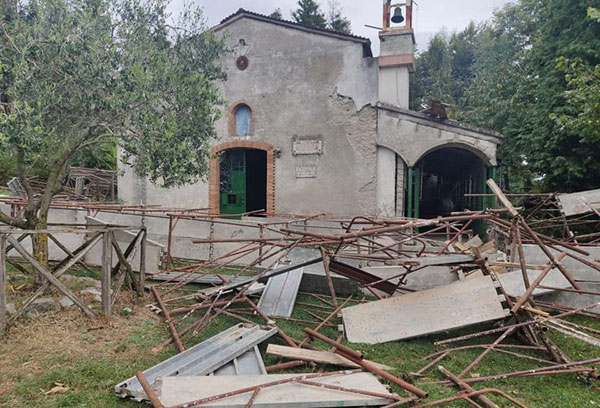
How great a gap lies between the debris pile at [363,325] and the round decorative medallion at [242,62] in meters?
8.91

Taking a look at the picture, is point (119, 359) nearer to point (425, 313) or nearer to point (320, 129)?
point (425, 313)

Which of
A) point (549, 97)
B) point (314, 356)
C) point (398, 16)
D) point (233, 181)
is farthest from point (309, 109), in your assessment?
point (314, 356)

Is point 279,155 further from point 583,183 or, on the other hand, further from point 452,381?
point 452,381

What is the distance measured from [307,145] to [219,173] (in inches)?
142

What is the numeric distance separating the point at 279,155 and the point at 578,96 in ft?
28.2

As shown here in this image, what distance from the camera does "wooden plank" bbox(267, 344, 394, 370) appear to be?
393 cm

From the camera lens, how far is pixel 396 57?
1279 centimetres

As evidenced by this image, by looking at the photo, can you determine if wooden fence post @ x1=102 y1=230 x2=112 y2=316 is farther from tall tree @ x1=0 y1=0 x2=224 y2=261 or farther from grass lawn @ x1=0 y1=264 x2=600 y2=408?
tall tree @ x1=0 y1=0 x2=224 y2=261

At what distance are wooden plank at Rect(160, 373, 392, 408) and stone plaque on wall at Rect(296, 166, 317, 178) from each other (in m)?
Answer: 9.82

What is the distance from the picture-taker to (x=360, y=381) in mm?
3529

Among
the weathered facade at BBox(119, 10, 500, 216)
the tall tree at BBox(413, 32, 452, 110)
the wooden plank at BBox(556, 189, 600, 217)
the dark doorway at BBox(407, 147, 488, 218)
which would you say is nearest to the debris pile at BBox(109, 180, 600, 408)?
the wooden plank at BBox(556, 189, 600, 217)

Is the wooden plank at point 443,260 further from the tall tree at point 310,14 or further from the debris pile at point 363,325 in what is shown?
the tall tree at point 310,14

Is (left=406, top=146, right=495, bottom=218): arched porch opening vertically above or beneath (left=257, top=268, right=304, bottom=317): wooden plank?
above

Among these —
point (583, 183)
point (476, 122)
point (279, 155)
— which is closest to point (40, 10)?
point (279, 155)
